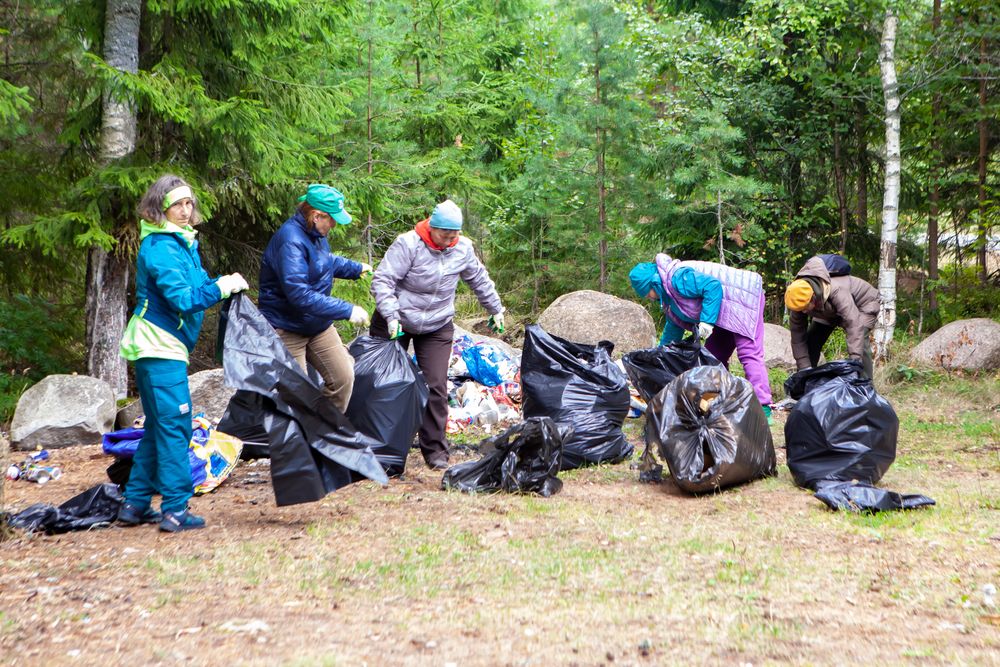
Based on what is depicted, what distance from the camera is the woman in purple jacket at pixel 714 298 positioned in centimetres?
645

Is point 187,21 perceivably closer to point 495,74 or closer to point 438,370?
point 438,370

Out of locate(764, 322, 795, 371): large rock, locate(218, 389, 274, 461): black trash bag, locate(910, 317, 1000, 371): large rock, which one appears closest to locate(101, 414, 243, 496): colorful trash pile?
locate(218, 389, 274, 461): black trash bag

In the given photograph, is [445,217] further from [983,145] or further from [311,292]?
[983,145]

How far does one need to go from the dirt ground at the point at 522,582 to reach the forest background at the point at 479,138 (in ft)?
12.0

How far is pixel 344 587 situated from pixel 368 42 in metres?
7.62

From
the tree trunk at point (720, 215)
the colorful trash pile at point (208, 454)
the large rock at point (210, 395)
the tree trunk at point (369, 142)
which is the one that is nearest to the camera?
the colorful trash pile at point (208, 454)

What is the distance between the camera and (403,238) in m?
5.34

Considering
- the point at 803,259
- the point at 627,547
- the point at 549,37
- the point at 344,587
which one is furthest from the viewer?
the point at 549,37

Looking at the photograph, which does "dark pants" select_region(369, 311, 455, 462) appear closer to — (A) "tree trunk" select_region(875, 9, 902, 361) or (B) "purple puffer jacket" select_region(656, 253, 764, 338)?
(B) "purple puffer jacket" select_region(656, 253, 764, 338)

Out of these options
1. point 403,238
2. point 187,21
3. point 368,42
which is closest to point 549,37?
point 368,42

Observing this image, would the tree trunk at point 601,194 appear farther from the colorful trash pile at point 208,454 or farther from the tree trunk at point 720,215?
the colorful trash pile at point 208,454

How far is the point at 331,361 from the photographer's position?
5062mm

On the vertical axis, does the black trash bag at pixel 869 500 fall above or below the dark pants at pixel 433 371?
below

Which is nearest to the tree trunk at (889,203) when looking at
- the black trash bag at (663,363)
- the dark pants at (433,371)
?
the black trash bag at (663,363)
